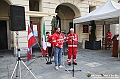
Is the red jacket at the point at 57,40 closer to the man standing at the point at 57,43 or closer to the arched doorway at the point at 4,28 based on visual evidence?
the man standing at the point at 57,43

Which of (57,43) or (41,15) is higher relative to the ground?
(41,15)

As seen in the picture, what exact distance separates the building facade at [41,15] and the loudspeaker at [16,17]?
13.1 feet

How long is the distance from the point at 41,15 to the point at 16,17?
15.6ft

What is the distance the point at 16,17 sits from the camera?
13.4 ft

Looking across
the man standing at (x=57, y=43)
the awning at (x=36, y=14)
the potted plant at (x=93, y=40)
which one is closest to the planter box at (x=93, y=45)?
the potted plant at (x=93, y=40)

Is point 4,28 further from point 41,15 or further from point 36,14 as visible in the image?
point 41,15

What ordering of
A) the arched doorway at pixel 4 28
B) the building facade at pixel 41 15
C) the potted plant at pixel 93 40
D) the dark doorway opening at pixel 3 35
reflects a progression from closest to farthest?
1. the building facade at pixel 41 15
2. the potted plant at pixel 93 40
3. the arched doorway at pixel 4 28
4. the dark doorway opening at pixel 3 35

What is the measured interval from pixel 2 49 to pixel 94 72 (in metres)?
8.60

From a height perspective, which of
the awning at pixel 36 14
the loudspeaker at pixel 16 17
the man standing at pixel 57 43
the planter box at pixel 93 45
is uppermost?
the awning at pixel 36 14

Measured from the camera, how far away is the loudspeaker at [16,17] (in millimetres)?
3980

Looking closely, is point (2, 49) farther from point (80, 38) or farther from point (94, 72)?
point (94, 72)

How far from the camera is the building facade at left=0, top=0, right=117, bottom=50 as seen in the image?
27.1ft

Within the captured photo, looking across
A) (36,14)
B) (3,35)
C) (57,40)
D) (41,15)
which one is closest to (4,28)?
(3,35)

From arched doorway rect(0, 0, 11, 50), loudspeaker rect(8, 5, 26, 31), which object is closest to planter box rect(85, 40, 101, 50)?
arched doorway rect(0, 0, 11, 50)
